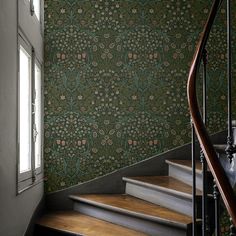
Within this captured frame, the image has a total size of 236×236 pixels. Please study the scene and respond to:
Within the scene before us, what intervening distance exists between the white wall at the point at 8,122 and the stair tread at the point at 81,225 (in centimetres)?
46

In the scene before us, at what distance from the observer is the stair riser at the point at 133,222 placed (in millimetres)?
3054

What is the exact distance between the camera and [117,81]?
184 inches

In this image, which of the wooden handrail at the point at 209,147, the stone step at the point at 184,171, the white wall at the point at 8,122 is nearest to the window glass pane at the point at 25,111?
the white wall at the point at 8,122

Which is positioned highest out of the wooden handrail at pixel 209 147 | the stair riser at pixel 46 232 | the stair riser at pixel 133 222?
the wooden handrail at pixel 209 147

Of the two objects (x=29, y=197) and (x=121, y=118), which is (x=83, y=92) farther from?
(x=29, y=197)

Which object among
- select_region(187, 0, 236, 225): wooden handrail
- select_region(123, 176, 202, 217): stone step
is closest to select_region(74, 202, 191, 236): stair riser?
select_region(123, 176, 202, 217): stone step

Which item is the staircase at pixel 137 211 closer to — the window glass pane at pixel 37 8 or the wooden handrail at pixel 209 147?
the wooden handrail at pixel 209 147

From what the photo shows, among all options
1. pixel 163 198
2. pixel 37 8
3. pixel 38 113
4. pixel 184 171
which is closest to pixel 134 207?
pixel 163 198

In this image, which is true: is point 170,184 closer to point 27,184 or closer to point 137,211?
point 137,211

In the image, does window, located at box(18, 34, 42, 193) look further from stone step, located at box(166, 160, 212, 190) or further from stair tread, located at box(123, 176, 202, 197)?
stone step, located at box(166, 160, 212, 190)

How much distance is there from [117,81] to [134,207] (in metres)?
1.59

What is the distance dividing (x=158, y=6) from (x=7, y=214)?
292 centimetres

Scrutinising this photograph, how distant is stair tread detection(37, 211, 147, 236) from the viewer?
3.37 metres

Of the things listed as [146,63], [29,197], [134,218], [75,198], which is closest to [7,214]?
[29,197]
